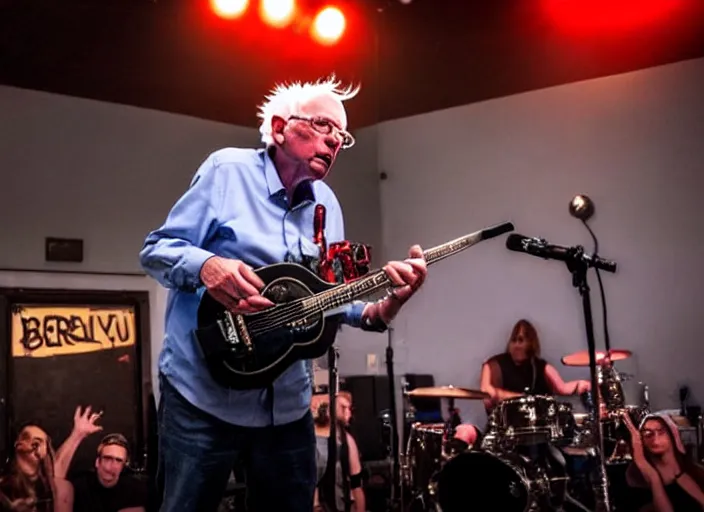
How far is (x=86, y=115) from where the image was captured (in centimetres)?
291

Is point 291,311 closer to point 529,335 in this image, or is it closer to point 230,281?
point 230,281

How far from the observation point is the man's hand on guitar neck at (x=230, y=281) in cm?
153

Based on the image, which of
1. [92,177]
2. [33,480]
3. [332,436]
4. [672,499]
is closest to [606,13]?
[672,499]

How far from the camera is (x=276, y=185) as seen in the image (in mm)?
1797

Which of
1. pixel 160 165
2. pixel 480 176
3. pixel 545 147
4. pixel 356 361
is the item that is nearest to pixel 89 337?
pixel 160 165

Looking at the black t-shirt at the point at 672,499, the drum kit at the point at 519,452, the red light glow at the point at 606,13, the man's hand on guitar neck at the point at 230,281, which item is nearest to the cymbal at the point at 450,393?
the drum kit at the point at 519,452

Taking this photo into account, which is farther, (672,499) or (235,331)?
(672,499)

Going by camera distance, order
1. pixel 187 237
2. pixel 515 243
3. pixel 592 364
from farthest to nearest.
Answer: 1. pixel 592 364
2. pixel 515 243
3. pixel 187 237

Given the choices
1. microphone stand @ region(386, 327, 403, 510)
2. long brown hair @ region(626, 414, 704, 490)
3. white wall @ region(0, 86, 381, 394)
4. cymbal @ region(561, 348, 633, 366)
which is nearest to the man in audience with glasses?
white wall @ region(0, 86, 381, 394)

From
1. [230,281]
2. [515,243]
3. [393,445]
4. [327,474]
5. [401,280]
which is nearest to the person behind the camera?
[230,281]

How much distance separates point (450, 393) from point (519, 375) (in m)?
0.35

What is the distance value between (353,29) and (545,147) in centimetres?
101

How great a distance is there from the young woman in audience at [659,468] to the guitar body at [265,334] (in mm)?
1839

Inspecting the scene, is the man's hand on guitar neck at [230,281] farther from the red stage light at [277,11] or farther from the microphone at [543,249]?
the red stage light at [277,11]
